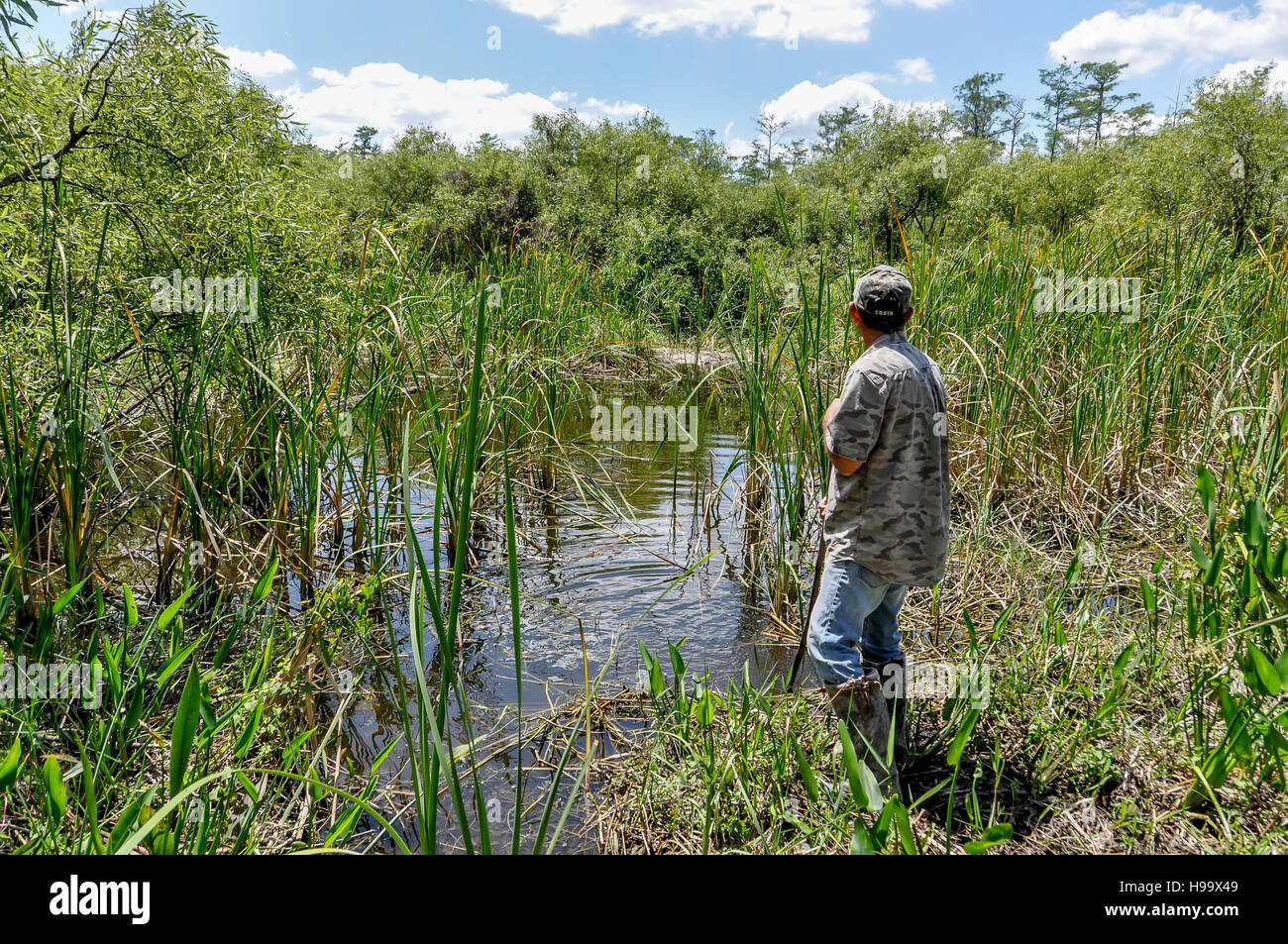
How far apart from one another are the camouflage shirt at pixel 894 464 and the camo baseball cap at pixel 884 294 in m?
0.14

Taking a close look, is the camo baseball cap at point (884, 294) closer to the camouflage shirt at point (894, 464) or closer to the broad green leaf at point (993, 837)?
the camouflage shirt at point (894, 464)

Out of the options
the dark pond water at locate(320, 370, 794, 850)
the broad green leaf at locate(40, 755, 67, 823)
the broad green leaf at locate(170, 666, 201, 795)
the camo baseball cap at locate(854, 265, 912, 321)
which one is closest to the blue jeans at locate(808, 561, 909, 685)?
the dark pond water at locate(320, 370, 794, 850)

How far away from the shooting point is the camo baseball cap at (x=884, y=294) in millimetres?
2410

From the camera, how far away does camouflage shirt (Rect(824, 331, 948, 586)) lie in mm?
2322

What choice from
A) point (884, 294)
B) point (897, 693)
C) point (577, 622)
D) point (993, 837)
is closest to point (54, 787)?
point (993, 837)

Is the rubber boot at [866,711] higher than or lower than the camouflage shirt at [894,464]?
lower

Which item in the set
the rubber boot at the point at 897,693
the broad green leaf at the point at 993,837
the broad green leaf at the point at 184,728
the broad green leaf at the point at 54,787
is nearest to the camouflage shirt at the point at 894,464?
the rubber boot at the point at 897,693

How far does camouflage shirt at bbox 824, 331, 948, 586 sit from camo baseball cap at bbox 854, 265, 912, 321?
0.45 feet

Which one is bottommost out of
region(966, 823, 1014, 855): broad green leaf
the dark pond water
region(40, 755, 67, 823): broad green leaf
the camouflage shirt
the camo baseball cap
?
the dark pond water

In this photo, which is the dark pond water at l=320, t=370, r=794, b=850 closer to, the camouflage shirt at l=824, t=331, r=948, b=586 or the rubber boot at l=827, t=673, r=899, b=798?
the rubber boot at l=827, t=673, r=899, b=798

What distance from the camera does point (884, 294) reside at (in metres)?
2.41

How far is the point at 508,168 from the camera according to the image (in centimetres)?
2378

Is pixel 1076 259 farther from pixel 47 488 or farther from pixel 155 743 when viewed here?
pixel 47 488

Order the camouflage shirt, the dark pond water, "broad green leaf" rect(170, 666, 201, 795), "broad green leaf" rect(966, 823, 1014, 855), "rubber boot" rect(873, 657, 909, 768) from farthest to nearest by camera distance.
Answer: the dark pond water, "rubber boot" rect(873, 657, 909, 768), the camouflage shirt, "broad green leaf" rect(966, 823, 1014, 855), "broad green leaf" rect(170, 666, 201, 795)
